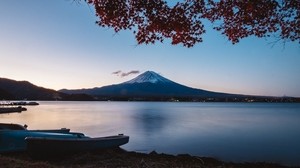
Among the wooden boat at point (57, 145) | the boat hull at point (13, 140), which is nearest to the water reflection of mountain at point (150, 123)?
the wooden boat at point (57, 145)

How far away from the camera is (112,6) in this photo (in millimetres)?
7918

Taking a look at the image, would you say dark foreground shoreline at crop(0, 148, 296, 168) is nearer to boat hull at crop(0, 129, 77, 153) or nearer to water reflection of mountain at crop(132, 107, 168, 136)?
boat hull at crop(0, 129, 77, 153)

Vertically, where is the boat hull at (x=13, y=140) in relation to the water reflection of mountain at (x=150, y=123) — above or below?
above

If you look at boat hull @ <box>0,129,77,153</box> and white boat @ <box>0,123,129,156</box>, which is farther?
boat hull @ <box>0,129,77,153</box>

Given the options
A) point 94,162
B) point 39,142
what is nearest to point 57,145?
point 39,142

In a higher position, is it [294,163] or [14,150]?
[14,150]

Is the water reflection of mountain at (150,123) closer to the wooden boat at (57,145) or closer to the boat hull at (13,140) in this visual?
the wooden boat at (57,145)

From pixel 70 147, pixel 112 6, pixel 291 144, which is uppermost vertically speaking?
pixel 112 6

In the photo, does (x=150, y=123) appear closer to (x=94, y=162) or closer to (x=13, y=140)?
(x=13, y=140)

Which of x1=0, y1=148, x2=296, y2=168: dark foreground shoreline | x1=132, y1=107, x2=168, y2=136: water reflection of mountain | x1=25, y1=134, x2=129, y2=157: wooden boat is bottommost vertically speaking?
x1=132, y1=107, x2=168, y2=136: water reflection of mountain

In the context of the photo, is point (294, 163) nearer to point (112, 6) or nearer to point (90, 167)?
point (90, 167)

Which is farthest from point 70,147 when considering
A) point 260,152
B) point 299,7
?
point 260,152

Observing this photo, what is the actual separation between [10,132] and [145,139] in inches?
621

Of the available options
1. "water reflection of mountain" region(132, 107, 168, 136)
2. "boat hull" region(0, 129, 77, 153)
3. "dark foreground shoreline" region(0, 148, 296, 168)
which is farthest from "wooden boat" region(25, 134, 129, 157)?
"water reflection of mountain" region(132, 107, 168, 136)
